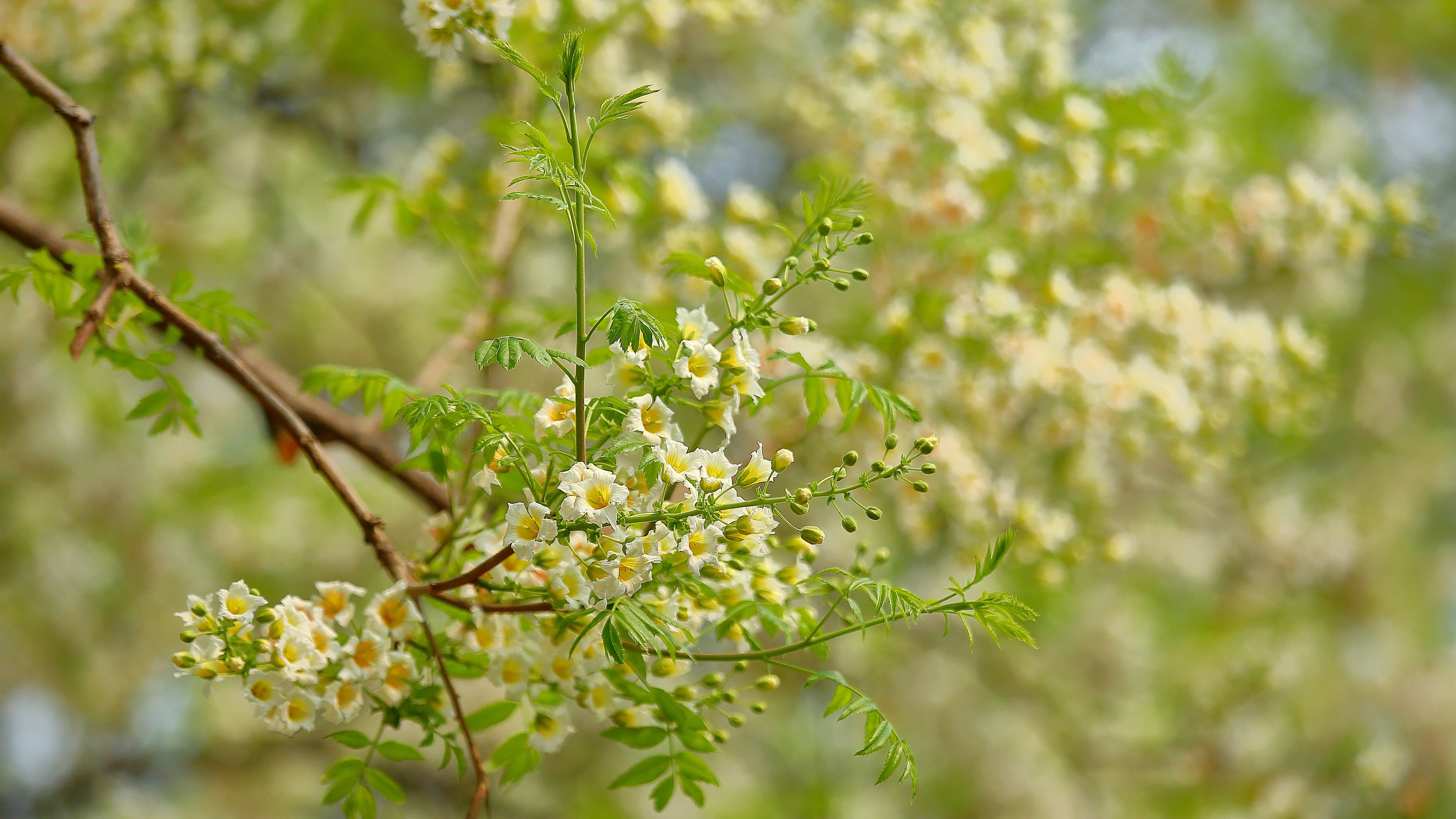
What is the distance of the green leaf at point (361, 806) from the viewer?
1.11 metres

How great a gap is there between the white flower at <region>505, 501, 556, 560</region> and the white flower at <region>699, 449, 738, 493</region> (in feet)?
0.42

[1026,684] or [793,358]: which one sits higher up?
[1026,684]

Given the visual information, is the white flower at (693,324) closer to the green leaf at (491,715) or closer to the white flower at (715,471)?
the white flower at (715,471)

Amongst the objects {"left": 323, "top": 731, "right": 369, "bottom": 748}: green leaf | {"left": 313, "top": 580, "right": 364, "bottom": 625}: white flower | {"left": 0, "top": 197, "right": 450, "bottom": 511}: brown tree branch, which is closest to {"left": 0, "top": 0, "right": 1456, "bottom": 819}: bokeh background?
{"left": 0, "top": 197, "right": 450, "bottom": 511}: brown tree branch

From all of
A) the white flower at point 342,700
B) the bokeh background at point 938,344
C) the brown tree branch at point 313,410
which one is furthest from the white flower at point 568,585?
the bokeh background at point 938,344

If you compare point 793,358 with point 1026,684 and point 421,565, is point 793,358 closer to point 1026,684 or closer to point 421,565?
point 421,565

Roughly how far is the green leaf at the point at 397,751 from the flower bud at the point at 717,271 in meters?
0.55

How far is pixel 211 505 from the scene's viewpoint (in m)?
4.27

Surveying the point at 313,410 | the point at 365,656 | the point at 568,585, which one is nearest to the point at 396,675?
the point at 365,656

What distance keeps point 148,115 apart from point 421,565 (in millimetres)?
2171

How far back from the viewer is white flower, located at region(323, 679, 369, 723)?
1.06 m

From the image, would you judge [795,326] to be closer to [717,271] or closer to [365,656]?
[717,271]

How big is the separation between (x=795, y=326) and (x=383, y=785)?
0.63 m

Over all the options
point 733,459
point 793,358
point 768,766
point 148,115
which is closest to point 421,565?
point 793,358
